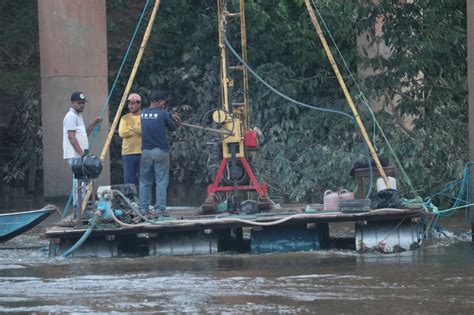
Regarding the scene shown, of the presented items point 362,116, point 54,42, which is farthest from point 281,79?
point 54,42

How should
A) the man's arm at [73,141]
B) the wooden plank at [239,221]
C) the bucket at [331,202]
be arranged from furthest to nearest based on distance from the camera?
the man's arm at [73,141] < the bucket at [331,202] < the wooden plank at [239,221]

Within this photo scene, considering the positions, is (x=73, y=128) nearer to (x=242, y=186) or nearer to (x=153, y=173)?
(x=153, y=173)

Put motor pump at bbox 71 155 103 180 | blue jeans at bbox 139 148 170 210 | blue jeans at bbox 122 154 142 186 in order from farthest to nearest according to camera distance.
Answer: blue jeans at bbox 122 154 142 186 < blue jeans at bbox 139 148 170 210 < motor pump at bbox 71 155 103 180

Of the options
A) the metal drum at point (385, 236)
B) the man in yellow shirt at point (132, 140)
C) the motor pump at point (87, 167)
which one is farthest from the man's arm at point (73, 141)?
the metal drum at point (385, 236)

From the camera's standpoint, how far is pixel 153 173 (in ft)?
53.1

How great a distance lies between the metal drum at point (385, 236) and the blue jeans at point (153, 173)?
2855 mm

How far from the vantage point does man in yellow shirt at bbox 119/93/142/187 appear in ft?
55.5

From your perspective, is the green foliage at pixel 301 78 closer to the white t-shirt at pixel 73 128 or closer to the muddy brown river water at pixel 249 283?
the muddy brown river water at pixel 249 283

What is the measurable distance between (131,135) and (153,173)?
1.02m

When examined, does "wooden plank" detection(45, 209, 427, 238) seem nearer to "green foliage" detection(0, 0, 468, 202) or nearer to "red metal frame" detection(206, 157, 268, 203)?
"red metal frame" detection(206, 157, 268, 203)

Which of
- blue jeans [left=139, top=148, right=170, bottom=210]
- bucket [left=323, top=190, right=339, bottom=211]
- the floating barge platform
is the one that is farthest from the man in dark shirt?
bucket [left=323, top=190, right=339, bottom=211]

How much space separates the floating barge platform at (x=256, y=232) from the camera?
1463cm

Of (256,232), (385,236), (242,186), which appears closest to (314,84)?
(242,186)

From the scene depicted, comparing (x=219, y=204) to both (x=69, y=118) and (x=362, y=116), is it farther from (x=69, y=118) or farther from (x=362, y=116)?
(x=362, y=116)
